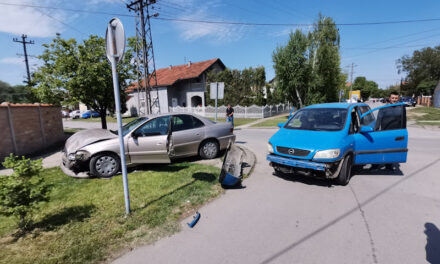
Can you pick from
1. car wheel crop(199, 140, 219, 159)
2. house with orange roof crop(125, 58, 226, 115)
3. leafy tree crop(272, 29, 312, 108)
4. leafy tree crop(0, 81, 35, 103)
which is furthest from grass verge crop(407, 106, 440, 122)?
leafy tree crop(0, 81, 35, 103)

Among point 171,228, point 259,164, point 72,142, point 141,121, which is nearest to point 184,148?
point 141,121

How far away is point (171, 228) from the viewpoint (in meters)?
3.29

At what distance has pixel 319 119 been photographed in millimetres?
5566

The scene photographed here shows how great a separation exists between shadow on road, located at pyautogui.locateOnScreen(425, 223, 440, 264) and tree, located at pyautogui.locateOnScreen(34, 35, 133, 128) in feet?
35.2

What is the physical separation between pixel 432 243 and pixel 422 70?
A: 7333 cm

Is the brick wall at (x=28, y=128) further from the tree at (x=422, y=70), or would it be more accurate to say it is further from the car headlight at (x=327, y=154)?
the tree at (x=422, y=70)

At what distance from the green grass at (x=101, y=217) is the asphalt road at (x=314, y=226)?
0.30m

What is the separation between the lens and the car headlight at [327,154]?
433 centimetres

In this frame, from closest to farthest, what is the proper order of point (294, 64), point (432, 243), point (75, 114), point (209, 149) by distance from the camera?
point (432, 243), point (209, 149), point (294, 64), point (75, 114)

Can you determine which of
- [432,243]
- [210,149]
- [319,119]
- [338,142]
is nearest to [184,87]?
[210,149]

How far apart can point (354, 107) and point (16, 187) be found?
6762mm

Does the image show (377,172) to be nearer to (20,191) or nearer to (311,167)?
(311,167)

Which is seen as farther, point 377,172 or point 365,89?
point 365,89

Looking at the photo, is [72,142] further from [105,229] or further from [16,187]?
[105,229]
